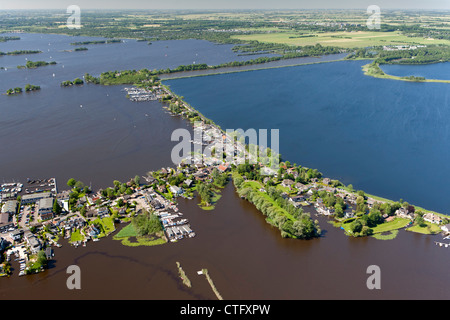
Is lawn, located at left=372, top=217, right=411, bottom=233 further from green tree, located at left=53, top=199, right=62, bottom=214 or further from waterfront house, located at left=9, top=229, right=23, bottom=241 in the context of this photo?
waterfront house, located at left=9, top=229, right=23, bottom=241

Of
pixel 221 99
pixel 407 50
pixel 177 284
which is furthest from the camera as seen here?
pixel 407 50

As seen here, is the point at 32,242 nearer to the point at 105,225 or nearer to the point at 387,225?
the point at 105,225

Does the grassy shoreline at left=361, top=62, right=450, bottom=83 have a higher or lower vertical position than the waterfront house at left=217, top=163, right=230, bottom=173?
higher

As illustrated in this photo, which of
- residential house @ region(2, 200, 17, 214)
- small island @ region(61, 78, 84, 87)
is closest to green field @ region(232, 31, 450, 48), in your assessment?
small island @ region(61, 78, 84, 87)

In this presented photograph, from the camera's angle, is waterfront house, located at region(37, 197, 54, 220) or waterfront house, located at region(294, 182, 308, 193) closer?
waterfront house, located at region(37, 197, 54, 220)
